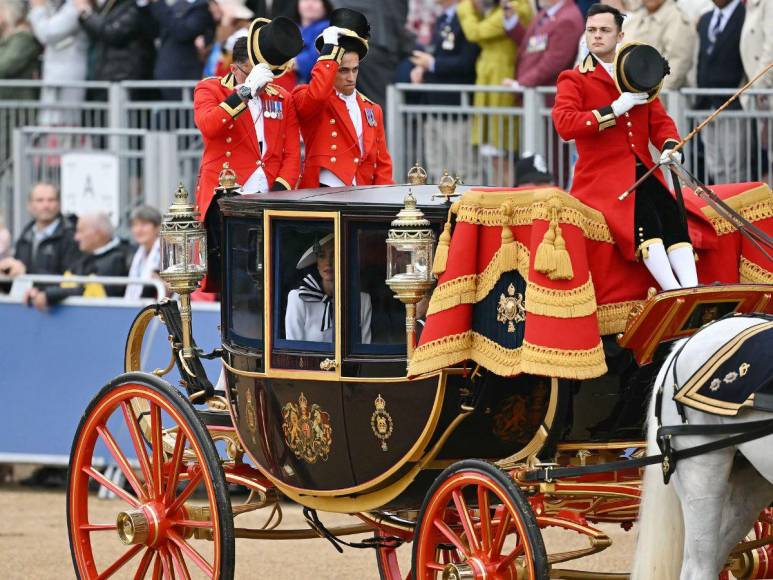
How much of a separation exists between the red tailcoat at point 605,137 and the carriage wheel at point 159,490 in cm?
167

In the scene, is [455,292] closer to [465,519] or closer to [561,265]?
[561,265]

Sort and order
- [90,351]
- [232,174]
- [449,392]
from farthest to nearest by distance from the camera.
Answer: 1. [90,351]
2. [232,174]
3. [449,392]

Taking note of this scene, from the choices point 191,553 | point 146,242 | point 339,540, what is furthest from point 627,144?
point 146,242

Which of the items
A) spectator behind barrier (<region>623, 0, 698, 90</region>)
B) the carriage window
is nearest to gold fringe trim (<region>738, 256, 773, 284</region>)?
the carriage window


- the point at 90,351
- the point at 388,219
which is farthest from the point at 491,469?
the point at 90,351

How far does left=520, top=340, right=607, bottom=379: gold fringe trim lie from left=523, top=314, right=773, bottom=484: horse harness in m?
0.22

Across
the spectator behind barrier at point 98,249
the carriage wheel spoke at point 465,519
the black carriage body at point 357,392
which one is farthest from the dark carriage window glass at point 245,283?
the spectator behind barrier at point 98,249

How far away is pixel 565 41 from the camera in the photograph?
11.8 m

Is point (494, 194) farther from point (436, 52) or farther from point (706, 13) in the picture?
point (436, 52)

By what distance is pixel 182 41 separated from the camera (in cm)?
1350

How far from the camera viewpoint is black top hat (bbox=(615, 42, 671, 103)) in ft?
22.1

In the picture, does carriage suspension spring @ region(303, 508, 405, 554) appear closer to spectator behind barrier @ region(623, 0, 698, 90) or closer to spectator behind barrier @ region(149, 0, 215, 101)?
spectator behind barrier @ region(623, 0, 698, 90)

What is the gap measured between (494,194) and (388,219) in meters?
0.46

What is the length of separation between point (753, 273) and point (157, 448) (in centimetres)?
233
